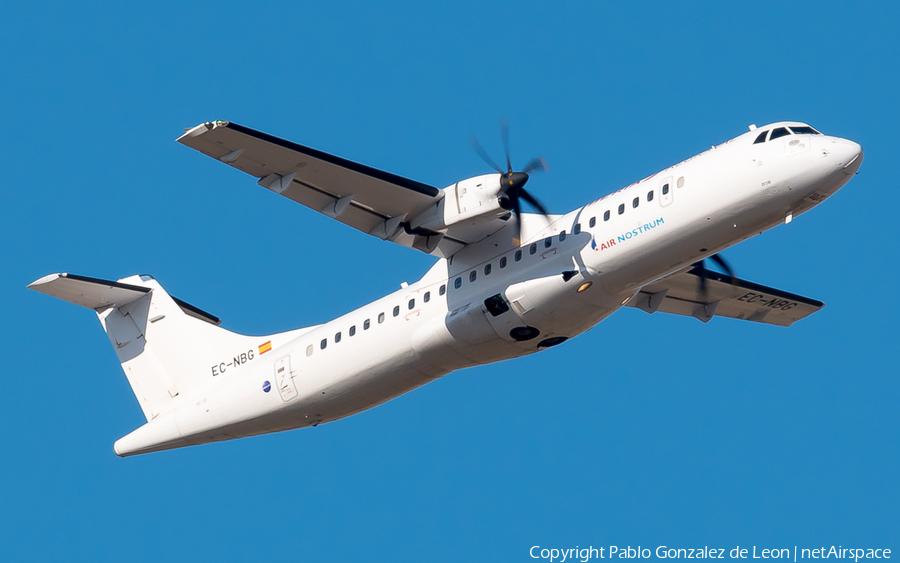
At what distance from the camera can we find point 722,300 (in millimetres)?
20484

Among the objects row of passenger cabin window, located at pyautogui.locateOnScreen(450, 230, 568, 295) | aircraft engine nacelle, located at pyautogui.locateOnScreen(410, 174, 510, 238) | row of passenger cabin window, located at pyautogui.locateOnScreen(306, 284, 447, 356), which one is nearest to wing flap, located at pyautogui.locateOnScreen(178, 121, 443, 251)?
aircraft engine nacelle, located at pyautogui.locateOnScreen(410, 174, 510, 238)

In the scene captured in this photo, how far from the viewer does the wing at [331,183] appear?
1555cm

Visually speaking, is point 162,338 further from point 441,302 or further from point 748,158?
point 748,158

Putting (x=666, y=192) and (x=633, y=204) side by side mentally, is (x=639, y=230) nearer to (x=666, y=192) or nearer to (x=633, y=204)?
(x=633, y=204)

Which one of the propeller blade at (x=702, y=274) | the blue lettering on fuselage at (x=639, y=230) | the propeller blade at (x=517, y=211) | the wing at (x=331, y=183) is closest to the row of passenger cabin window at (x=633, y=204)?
the blue lettering on fuselage at (x=639, y=230)

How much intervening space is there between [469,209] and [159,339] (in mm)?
7520

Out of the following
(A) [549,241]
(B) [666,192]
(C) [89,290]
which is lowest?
(B) [666,192]

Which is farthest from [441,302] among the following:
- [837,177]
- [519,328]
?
[837,177]

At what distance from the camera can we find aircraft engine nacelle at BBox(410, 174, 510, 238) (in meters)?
16.0

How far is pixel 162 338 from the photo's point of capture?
67.4 ft

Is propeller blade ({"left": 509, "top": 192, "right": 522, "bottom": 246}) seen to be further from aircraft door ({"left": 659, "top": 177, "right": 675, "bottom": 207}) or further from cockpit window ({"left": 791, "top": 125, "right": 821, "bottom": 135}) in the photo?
cockpit window ({"left": 791, "top": 125, "right": 821, "bottom": 135})

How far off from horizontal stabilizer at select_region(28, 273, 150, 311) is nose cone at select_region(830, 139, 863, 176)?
41.4ft

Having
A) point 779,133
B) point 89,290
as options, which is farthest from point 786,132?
point 89,290

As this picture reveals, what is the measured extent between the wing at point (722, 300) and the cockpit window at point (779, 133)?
13.2 feet
